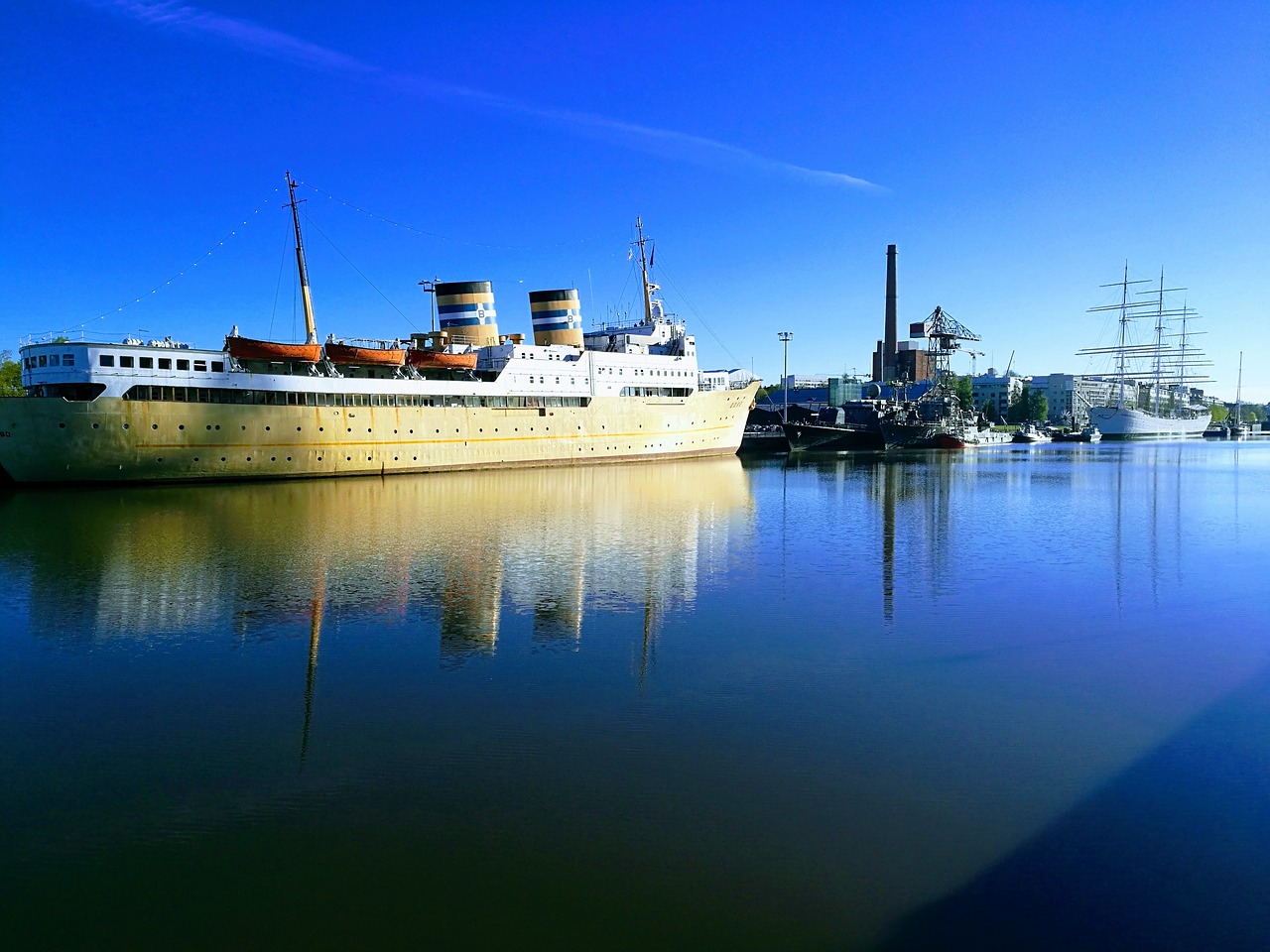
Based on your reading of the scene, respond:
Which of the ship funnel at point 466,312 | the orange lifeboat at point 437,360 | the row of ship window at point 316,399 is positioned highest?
the ship funnel at point 466,312

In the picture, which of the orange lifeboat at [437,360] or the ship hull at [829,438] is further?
the ship hull at [829,438]

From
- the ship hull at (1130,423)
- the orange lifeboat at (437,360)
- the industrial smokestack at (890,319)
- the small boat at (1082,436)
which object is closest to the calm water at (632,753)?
the orange lifeboat at (437,360)

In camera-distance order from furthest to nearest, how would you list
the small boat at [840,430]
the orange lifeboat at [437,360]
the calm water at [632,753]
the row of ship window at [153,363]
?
the small boat at [840,430] → the orange lifeboat at [437,360] → the row of ship window at [153,363] → the calm water at [632,753]

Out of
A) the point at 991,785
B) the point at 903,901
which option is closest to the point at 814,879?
the point at 903,901

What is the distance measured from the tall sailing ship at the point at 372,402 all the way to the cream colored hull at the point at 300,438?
0.07 meters

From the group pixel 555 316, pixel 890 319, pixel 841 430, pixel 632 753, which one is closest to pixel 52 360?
pixel 555 316

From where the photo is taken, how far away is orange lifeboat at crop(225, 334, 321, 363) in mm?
39969

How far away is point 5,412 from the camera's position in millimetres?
35312

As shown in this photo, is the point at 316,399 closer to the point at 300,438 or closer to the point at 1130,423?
the point at 300,438

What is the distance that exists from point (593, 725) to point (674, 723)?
86cm

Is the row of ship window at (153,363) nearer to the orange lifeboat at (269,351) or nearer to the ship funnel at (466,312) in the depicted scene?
A: the orange lifeboat at (269,351)

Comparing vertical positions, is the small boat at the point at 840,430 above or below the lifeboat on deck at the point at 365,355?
below

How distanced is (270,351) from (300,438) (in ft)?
14.5

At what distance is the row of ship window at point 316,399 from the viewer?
125 ft
